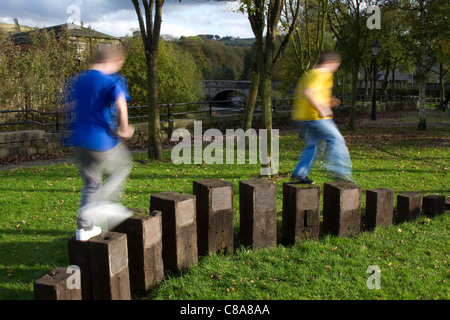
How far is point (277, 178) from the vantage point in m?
8.66

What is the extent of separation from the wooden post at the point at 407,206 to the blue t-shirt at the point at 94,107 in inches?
156

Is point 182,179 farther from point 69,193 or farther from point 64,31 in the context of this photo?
point 64,31

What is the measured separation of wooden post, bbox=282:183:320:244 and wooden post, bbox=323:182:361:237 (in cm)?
24

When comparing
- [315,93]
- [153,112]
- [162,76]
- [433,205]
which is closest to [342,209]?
[315,93]

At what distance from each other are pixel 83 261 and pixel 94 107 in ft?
4.49

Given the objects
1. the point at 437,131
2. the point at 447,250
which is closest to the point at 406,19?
the point at 437,131

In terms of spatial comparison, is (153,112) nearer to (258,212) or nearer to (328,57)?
(328,57)

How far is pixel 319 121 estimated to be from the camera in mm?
5867

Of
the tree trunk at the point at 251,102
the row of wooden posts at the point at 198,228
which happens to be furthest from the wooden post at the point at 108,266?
the tree trunk at the point at 251,102

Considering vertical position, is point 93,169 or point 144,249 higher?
point 93,169

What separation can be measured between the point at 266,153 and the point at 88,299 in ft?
18.0

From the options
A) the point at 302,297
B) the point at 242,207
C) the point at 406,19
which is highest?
the point at 406,19

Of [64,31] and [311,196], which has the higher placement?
[64,31]

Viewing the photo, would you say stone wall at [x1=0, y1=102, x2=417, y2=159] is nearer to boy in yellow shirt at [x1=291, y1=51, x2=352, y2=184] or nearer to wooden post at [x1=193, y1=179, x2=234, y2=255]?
wooden post at [x1=193, y1=179, x2=234, y2=255]
